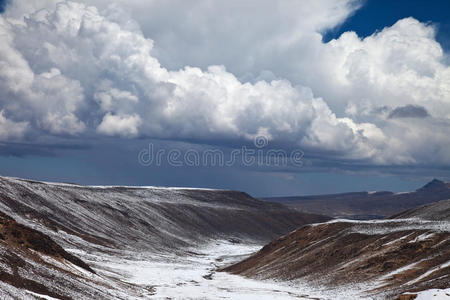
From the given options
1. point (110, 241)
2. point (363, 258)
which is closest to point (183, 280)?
point (363, 258)

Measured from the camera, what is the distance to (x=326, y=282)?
63.1 metres

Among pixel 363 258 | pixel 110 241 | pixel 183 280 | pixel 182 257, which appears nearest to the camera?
pixel 363 258

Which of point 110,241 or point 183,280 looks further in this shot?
point 110,241

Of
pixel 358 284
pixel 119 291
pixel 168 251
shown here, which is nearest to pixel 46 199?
pixel 168 251

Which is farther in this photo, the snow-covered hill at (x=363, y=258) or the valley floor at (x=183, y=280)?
the valley floor at (x=183, y=280)

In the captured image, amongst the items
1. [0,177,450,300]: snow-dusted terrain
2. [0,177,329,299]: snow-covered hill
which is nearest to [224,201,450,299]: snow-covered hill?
[0,177,450,300]: snow-dusted terrain

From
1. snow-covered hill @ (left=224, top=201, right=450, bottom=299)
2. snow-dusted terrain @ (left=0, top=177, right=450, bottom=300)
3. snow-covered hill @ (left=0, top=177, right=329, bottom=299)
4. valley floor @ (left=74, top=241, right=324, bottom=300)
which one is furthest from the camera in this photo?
valley floor @ (left=74, top=241, right=324, bottom=300)

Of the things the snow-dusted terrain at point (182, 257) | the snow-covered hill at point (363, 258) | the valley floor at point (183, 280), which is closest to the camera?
the snow-dusted terrain at point (182, 257)

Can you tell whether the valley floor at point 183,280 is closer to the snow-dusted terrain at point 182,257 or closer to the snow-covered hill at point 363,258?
the snow-dusted terrain at point 182,257

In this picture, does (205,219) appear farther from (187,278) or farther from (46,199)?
(187,278)

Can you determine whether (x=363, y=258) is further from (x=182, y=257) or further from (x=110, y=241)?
(x=110, y=241)

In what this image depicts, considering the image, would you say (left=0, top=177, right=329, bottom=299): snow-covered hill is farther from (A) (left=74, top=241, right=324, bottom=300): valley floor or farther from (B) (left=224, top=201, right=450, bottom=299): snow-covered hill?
(B) (left=224, top=201, right=450, bottom=299): snow-covered hill

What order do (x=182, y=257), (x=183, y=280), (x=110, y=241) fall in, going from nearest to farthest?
A: (x=183, y=280) < (x=110, y=241) < (x=182, y=257)

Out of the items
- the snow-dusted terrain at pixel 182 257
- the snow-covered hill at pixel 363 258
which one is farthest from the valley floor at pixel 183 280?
the snow-covered hill at pixel 363 258
